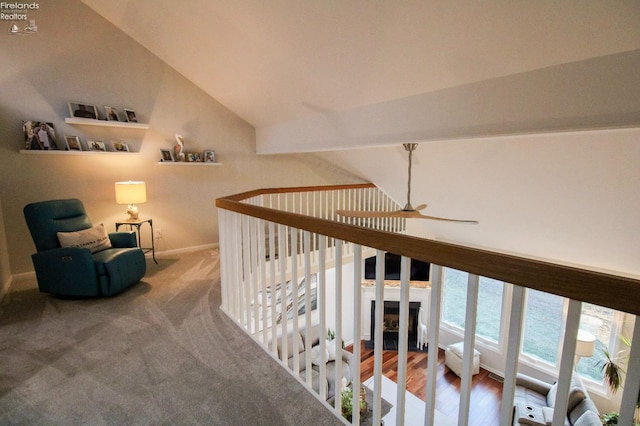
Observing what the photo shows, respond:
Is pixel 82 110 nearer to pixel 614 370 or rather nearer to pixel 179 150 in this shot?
pixel 179 150

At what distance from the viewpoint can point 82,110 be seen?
143 inches

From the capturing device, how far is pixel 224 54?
3.45 metres

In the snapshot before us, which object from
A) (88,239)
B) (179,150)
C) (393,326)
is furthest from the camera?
(393,326)

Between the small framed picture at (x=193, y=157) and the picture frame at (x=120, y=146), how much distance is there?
2.54 feet

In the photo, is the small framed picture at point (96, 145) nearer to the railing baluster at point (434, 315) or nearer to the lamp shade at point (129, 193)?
the lamp shade at point (129, 193)

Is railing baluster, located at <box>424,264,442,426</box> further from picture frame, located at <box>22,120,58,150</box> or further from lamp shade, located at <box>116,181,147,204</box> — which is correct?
picture frame, located at <box>22,120,58,150</box>

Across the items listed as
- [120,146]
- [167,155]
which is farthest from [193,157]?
[120,146]

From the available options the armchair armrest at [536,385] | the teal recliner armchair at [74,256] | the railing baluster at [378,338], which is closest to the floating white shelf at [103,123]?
the teal recliner armchair at [74,256]

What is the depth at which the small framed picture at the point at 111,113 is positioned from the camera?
12.5ft

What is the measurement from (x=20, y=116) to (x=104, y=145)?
794 mm

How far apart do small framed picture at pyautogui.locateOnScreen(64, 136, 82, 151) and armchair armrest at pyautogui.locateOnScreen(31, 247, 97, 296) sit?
147 cm

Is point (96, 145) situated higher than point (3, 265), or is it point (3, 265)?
point (96, 145)

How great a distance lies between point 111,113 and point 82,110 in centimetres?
29

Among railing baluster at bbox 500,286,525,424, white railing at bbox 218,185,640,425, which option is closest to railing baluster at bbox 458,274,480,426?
white railing at bbox 218,185,640,425
